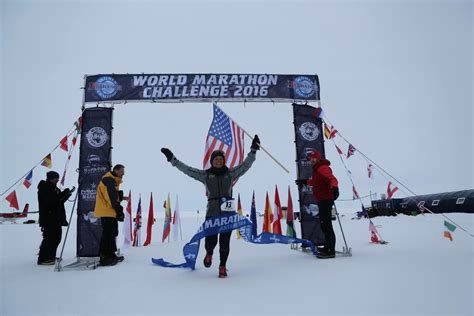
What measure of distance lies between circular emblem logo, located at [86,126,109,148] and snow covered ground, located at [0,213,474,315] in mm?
2767

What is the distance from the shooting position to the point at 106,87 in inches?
270

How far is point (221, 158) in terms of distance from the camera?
177 inches

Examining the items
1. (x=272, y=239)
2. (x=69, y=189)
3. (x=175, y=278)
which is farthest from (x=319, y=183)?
(x=69, y=189)

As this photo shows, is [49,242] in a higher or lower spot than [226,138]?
lower

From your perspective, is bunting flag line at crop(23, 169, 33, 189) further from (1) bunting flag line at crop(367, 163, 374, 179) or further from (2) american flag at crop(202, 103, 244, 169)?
(1) bunting flag line at crop(367, 163, 374, 179)

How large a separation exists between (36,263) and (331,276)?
575 cm

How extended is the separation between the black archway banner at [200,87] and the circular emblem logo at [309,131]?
68cm

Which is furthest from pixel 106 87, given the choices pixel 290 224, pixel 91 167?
pixel 290 224

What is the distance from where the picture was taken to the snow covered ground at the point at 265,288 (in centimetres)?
284

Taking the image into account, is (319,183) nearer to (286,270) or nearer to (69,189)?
(286,270)

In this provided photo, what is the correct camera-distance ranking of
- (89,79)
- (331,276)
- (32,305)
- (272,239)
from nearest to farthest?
(32,305)
(331,276)
(272,239)
(89,79)

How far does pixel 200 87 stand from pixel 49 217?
4.35m

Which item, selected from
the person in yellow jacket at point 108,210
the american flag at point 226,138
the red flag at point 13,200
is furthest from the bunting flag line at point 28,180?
the american flag at point 226,138

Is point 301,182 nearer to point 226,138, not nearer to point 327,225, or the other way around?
point 327,225
